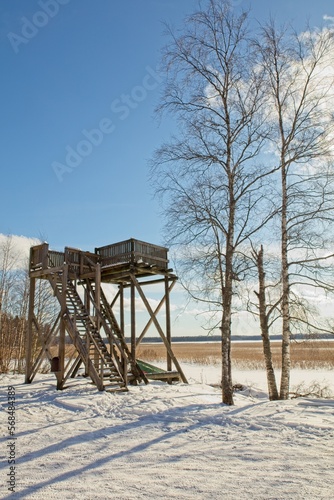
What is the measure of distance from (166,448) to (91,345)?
799cm

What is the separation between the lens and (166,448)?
6.80 metres

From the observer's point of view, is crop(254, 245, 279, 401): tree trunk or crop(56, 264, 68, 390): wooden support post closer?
crop(56, 264, 68, 390): wooden support post

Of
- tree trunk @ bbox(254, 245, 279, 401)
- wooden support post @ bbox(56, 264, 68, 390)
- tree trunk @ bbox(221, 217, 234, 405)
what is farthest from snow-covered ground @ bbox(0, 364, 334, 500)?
tree trunk @ bbox(254, 245, 279, 401)

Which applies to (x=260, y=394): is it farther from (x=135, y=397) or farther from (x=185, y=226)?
(x=185, y=226)

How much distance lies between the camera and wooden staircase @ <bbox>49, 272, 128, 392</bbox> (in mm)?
13204

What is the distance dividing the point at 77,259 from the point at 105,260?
117cm

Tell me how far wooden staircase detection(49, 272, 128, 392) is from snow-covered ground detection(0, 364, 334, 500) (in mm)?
1661

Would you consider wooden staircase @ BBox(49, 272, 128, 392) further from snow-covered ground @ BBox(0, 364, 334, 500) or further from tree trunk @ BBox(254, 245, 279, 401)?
tree trunk @ BBox(254, 245, 279, 401)

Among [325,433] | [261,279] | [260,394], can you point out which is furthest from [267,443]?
[260,394]

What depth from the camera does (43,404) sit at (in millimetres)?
10672

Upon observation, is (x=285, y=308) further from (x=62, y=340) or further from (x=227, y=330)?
(x=62, y=340)

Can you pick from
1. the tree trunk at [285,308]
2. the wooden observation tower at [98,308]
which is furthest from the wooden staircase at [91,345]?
the tree trunk at [285,308]

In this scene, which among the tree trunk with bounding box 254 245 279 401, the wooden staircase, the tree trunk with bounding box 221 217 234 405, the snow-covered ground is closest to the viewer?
the snow-covered ground

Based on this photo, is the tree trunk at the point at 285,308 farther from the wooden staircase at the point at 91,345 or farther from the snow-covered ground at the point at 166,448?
the wooden staircase at the point at 91,345
